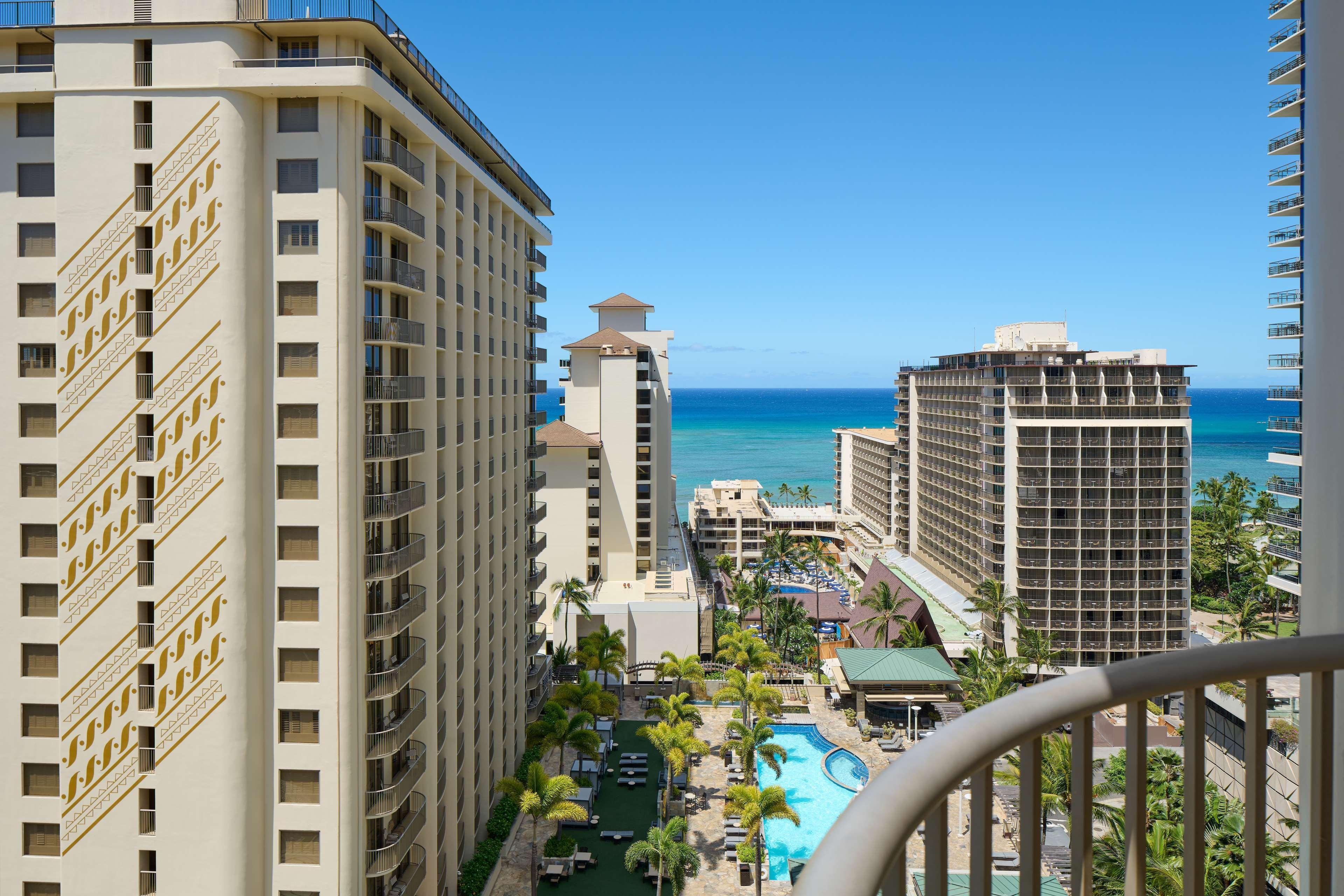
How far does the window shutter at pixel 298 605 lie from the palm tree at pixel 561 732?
488 inches

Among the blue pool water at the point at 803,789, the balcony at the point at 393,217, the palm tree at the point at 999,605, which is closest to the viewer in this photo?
the balcony at the point at 393,217

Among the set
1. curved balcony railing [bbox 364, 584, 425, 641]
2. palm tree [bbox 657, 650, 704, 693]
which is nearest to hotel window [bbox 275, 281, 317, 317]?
curved balcony railing [bbox 364, 584, 425, 641]

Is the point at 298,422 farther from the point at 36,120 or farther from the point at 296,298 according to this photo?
the point at 36,120

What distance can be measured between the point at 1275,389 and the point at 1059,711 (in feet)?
93.2

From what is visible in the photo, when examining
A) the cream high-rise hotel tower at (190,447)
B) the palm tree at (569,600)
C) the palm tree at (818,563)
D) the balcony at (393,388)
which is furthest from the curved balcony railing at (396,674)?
the palm tree at (818,563)

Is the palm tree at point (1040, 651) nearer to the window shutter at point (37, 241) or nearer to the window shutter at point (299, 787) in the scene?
the window shutter at point (299, 787)

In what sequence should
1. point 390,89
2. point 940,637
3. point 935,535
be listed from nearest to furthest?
point 390,89
point 940,637
point 935,535

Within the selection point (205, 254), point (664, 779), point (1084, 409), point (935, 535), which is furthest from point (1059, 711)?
point (935, 535)

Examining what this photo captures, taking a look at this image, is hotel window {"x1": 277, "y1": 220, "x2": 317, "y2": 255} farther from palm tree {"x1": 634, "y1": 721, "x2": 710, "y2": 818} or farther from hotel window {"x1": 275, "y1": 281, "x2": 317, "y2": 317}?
palm tree {"x1": 634, "y1": 721, "x2": 710, "y2": 818}

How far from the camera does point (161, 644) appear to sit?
16672 mm

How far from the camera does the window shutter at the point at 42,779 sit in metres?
17.4

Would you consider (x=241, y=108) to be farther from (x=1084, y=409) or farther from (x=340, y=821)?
(x=1084, y=409)

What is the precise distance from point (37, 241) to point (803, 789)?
91.1ft

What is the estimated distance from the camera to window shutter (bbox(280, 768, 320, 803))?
17.4m
